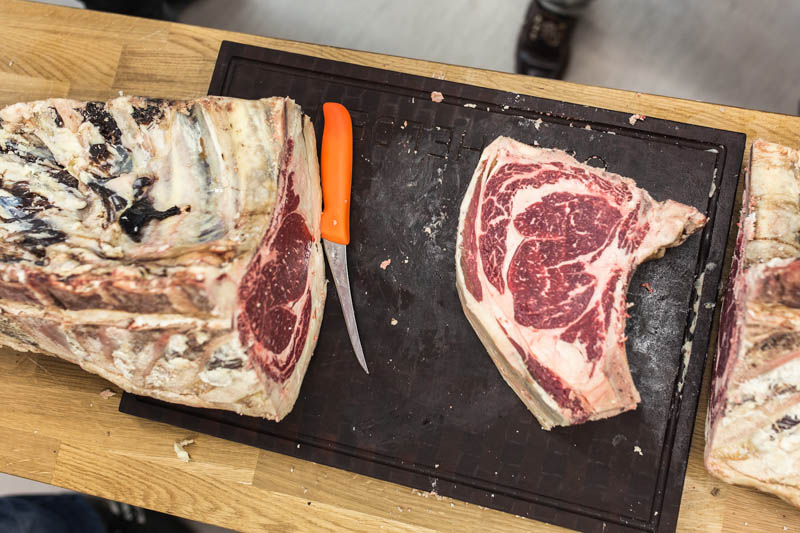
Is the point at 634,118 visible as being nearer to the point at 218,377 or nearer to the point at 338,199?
the point at 338,199

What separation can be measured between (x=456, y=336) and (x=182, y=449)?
3.92 ft

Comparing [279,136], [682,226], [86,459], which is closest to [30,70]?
[279,136]

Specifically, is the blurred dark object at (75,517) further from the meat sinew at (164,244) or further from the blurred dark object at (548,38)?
the blurred dark object at (548,38)

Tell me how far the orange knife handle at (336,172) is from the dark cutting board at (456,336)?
0.23 feet

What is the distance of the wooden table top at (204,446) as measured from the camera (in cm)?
244

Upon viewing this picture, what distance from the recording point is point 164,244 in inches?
84.8

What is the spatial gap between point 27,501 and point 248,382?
1873 mm

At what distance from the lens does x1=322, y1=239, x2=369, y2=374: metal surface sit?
2.53 metres

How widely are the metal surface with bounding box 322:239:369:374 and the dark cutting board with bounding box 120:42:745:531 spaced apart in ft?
0.13

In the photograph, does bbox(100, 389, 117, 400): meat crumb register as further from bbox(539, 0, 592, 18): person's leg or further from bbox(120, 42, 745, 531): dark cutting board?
bbox(539, 0, 592, 18): person's leg

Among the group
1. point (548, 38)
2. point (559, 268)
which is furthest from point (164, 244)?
point (548, 38)

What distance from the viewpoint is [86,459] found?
8.59 feet

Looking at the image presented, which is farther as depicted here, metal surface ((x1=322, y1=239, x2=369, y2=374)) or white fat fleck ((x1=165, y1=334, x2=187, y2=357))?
metal surface ((x1=322, y1=239, x2=369, y2=374))

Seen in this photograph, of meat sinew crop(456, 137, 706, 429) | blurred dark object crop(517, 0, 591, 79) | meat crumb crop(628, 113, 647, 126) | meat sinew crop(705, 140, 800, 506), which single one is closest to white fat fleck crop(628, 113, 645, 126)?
meat crumb crop(628, 113, 647, 126)
